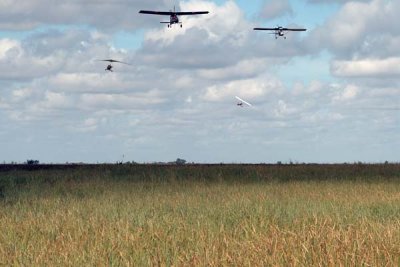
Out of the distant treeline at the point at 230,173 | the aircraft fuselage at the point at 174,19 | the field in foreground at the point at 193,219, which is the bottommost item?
the field in foreground at the point at 193,219

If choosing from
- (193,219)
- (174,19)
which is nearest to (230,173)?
(193,219)

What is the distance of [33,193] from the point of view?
26188 mm

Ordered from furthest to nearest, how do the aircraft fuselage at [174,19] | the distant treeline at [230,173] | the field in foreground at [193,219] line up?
the aircraft fuselage at [174,19] < the distant treeline at [230,173] < the field in foreground at [193,219]

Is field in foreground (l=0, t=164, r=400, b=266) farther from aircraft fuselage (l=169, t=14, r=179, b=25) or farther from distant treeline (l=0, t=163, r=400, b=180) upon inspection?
aircraft fuselage (l=169, t=14, r=179, b=25)

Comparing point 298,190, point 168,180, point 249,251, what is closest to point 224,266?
point 249,251

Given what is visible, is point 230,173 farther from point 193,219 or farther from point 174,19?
point 174,19

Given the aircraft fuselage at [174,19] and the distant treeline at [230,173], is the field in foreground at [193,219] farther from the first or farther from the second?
the aircraft fuselage at [174,19]

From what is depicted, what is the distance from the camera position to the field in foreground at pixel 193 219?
34.9 feet

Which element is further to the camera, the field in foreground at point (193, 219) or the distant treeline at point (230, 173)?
the distant treeline at point (230, 173)

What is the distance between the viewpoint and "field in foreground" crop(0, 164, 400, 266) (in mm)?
10641

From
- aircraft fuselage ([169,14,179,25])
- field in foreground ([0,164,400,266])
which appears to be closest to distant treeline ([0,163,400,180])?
field in foreground ([0,164,400,266])

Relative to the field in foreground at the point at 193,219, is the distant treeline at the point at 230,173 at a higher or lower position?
higher

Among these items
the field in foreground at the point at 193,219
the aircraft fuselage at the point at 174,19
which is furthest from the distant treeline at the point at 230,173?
the aircraft fuselage at the point at 174,19

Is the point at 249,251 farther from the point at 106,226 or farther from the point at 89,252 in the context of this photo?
the point at 106,226
